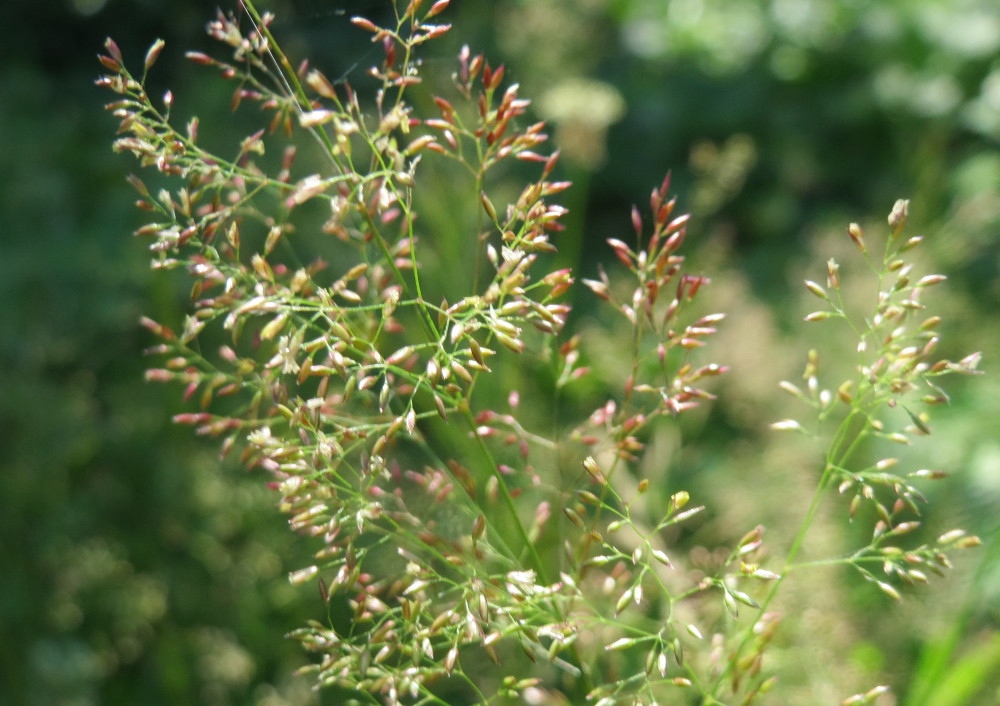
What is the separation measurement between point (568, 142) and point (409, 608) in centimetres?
178

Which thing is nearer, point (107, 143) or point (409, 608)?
point (409, 608)

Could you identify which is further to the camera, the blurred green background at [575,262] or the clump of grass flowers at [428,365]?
the blurred green background at [575,262]

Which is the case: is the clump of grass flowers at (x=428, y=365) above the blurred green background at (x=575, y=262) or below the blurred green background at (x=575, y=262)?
above

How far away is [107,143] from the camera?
329 cm

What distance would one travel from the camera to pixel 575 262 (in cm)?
260

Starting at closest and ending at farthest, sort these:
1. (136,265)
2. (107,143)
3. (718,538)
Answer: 1. (718,538)
2. (136,265)
3. (107,143)

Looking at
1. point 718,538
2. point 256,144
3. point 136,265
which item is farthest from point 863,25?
point 256,144

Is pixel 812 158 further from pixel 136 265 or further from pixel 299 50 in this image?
pixel 136 265

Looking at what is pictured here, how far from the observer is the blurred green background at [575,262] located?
198 centimetres

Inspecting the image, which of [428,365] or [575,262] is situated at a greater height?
[428,365]

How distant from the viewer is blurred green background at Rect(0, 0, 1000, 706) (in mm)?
1982

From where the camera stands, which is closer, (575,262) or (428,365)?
(428,365)

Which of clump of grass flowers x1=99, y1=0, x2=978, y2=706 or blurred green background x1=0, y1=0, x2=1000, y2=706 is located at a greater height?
clump of grass flowers x1=99, y1=0, x2=978, y2=706

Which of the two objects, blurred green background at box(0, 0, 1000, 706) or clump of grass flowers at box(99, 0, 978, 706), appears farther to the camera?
blurred green background at box(0, 0, 1000, 706)
